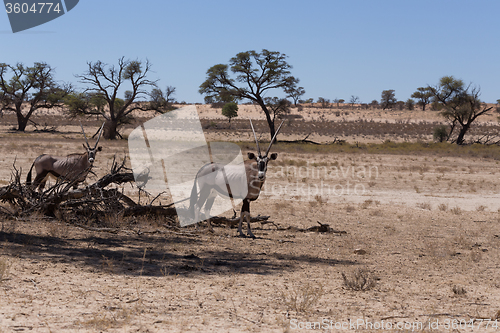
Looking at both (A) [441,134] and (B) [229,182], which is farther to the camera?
(A) [441,134]

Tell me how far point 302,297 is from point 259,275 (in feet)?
3.58

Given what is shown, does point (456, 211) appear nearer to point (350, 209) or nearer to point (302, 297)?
point (350, 209)

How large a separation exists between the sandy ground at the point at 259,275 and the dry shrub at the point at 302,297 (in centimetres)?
2

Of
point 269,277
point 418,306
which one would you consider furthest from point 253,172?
point 418,306

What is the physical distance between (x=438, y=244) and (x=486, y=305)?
3818 millimetres

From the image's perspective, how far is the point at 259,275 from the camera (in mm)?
6305

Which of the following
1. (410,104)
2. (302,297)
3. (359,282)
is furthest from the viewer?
(410,104)

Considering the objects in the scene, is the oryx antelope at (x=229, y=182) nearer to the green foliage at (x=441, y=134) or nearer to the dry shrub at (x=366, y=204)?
the dry shrub at (x=366, y=204)

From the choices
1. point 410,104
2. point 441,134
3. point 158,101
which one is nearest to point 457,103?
point 441,134

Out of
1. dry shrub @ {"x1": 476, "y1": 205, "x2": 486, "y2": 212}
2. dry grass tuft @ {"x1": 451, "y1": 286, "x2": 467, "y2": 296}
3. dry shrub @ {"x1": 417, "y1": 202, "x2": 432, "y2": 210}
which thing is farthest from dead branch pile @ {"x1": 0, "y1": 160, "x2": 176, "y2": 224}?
dry shrub @ {"x1": 476, "y1": 205, "x2": 486, "y2": 212}

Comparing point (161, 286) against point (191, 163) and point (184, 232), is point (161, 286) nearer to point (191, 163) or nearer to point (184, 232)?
point (184, 232)

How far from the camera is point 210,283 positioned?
19.0 feet

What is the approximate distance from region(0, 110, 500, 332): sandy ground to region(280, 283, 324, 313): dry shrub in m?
0.02

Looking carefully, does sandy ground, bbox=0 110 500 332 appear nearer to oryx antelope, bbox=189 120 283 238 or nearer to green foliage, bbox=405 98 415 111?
oryx antelope, bbox=189 120 283 238
